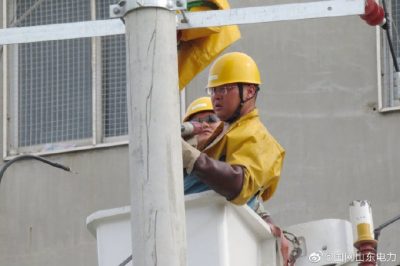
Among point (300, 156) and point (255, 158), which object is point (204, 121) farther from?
point (300, 156)

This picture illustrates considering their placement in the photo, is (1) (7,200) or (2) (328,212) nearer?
(2) (328,212)

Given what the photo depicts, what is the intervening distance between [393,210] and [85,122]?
3.41m

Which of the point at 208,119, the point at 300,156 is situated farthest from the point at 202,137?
the point at 300,156

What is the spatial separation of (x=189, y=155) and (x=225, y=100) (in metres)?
1.19

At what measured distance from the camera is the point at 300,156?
18.0 meters

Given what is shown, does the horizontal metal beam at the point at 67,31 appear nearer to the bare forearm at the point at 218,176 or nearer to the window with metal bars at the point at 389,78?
the bare forearm at the point at 218,176

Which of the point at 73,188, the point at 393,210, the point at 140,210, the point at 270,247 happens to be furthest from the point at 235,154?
the point at 73,188

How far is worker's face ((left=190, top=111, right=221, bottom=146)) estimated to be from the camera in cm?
1127

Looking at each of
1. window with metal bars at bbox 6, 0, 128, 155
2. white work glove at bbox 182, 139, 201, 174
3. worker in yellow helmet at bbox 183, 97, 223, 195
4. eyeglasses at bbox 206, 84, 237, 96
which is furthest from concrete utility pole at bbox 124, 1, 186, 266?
window with metal bars at bbox 6, 0, 128, 155

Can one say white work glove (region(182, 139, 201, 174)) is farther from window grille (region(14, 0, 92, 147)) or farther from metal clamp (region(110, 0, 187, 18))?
window grille (region(14, 0, 92, 147))

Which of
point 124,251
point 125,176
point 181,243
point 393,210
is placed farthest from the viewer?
point 125,176

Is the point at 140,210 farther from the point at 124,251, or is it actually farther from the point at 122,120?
the point at 122,120

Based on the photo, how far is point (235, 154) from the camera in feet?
35.2

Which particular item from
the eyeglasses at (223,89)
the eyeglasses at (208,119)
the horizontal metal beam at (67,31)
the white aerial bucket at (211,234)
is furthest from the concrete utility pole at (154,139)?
the eyeglasses at (208,119)
